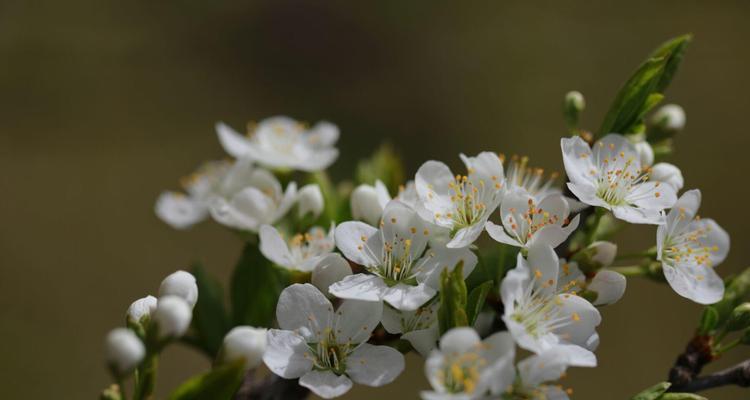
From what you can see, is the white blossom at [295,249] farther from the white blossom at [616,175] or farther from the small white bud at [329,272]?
the white blossom at [616,175]

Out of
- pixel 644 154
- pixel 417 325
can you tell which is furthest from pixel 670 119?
pixel 417 325

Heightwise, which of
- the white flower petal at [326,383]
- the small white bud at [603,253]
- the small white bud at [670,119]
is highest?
the small white bud at [670,119]

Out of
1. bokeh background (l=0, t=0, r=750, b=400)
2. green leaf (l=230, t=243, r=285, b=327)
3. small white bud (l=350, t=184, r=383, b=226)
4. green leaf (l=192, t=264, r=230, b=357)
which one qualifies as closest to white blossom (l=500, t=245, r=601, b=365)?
small white bud (l=350, t=184, r=383, b=226)

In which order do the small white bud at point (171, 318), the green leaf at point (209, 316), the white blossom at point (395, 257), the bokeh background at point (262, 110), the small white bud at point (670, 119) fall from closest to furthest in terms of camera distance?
the small white bud at point (171, 318)
the white blossom at point (395, 257)
the small white bud at point (670, 119)
the green leaf at point (209, 316)
the bokeh background at point (262, 110)

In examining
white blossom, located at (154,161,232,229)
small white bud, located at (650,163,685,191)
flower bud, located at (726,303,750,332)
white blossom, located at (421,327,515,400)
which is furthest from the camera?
white blossom, located at (154,161,232,229)

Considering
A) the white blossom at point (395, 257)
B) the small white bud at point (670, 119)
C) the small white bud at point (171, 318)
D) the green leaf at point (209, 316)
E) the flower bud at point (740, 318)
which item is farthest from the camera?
the green leaf at point (209, 316)

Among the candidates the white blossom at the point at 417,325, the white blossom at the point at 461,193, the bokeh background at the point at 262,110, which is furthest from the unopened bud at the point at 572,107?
the bokeh background at the point at 262,110

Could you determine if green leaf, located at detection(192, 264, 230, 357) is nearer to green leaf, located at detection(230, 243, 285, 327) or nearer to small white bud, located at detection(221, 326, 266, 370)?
green leaf, located at detection(230, 243, 285, 327)
